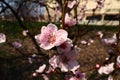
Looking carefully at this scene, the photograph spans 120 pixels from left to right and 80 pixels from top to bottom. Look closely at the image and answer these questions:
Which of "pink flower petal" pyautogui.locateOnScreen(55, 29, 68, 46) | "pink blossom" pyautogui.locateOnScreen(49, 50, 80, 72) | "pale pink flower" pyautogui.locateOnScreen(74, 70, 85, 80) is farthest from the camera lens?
"pale pink flower" pyautogui.locateOnScreen(74, 70, 85, 80)

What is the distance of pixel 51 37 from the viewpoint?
5.87ft

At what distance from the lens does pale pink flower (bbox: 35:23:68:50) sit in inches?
66.9

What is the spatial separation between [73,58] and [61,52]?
11cm

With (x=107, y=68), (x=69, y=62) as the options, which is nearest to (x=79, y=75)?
(x=107, y=68)

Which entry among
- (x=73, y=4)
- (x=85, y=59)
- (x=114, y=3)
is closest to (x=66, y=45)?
(x=73, y=4)

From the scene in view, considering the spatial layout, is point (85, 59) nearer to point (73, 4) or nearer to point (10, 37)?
point (10, 37)

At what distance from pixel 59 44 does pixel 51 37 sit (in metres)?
0.10

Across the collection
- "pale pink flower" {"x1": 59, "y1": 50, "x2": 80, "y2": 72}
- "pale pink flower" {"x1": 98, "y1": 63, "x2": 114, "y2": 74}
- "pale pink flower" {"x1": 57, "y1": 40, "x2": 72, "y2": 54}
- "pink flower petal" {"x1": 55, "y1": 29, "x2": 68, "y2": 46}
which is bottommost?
"pale pink flower" {"x1": 98, "y1": 63, "x2": 114, "y2": 74}

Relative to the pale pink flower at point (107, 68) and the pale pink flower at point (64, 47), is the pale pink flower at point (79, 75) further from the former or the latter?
the pale pink flower at point (64, 47)

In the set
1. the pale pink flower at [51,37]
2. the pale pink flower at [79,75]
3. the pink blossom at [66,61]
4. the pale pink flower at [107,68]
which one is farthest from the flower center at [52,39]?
the pale pink flower at [107,68]

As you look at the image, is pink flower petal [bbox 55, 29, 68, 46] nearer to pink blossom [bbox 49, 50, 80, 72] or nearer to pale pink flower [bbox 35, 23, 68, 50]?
pale pink flower [bbox 35, 23, 68, 50]

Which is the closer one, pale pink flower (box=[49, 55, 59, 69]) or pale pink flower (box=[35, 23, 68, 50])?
pale pink flower (box=[35, 23, 68, 50])

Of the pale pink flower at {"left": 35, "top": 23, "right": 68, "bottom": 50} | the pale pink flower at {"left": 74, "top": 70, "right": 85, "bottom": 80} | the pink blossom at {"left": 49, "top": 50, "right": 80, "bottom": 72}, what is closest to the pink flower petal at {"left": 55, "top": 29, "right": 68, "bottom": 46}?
the pale pink flower at {"left": 35, "top": 23, "right": 68, "bottom": 50}

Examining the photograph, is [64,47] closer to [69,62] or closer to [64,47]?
[64,47]
